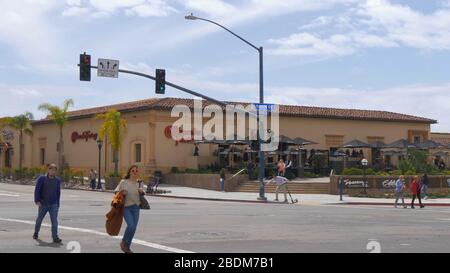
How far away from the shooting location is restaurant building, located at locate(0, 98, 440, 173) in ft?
177

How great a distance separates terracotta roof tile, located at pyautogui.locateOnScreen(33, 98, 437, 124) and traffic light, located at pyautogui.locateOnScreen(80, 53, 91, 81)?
25532mm

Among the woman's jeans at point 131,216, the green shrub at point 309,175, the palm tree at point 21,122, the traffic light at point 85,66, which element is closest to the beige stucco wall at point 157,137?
the palm tree at point 21,122

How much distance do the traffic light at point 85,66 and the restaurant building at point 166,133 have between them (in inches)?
1005

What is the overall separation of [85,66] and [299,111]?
35.3 m

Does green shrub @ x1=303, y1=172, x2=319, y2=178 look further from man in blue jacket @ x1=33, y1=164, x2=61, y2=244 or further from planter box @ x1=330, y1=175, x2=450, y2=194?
man in blue jacket @ x1=33, y1=164, x2=61, y2=244

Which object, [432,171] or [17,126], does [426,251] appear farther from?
[17,126]

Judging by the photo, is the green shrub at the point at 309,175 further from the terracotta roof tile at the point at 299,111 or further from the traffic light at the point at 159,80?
the traffic light at the point at 159,80

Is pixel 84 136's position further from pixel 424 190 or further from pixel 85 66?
pixel 85 66

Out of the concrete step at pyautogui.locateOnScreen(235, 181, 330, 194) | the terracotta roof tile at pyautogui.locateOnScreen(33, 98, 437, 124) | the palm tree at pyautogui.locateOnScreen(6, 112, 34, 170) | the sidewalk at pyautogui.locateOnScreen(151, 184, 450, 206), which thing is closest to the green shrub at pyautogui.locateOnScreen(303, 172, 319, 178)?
the concrete step at pyautogui.locateOnScreen(235, 181, 330, 194)

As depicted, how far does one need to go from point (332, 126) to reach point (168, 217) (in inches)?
1643

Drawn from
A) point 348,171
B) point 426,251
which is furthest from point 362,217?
point 348,171

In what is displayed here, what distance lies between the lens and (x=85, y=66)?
27438mm


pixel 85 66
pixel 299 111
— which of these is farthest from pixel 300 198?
pixel 299 111

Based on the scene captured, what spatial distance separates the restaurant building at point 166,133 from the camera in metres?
53.8
